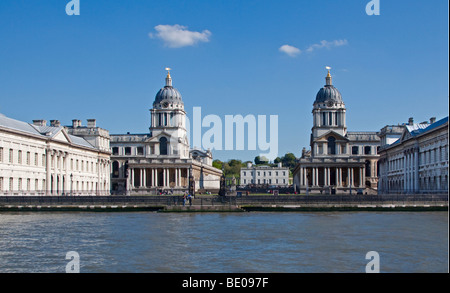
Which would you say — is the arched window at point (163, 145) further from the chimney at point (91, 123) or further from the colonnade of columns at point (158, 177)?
the chimney at point (91, 123)

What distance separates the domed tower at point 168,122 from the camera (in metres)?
115

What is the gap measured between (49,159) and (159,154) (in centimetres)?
3950

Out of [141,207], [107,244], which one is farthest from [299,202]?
[107,244]

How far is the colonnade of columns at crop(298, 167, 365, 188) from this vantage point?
109062 millimetres

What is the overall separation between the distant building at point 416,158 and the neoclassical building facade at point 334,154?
20.4ft

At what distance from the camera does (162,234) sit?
98.5 feet

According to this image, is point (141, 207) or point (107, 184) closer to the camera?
point (141, 207)

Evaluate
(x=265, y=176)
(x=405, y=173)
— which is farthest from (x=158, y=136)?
(x=265, y=176)

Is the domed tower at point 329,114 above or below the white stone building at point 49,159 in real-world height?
above
